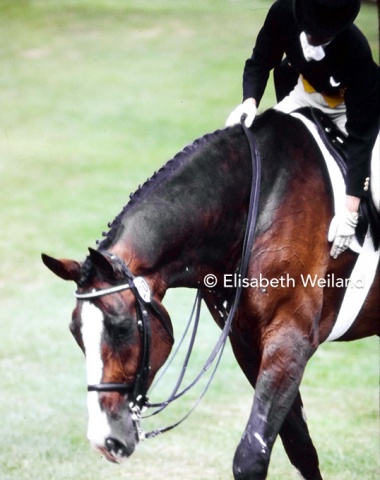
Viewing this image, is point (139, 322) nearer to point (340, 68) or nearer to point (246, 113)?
point (246, 113)

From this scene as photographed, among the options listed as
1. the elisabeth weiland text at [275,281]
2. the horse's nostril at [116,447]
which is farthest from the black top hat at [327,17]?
the horse's nostril at [116,447]

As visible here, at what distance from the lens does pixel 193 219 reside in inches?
184

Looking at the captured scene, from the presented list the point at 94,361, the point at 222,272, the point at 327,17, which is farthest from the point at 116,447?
the point at 327,17

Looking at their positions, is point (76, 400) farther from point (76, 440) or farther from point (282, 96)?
point (282, 96)

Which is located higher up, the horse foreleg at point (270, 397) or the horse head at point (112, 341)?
the horse head at point (112, 341)

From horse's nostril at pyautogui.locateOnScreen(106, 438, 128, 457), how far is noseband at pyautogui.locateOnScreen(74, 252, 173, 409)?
0.56 ft

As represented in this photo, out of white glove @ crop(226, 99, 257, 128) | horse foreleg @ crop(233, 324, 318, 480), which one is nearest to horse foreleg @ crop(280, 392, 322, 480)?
horse foreleg @ crop(233, 324, 318, 480)

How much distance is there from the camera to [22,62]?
24125 millimetres

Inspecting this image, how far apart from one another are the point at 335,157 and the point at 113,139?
590 inches

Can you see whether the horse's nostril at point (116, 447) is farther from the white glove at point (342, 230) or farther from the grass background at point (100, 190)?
the grass background at point (100, 190)

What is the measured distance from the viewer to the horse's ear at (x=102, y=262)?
416cm

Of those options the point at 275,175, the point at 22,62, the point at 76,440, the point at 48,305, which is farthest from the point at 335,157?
the point at 22,62

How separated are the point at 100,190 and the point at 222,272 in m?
12.2

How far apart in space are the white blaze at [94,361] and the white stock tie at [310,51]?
1.55 meters
